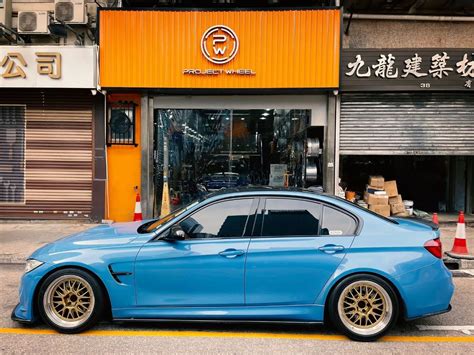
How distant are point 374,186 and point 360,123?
170 centimetres

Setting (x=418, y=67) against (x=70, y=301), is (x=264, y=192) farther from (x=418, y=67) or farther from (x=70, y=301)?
(x=418, y=67)

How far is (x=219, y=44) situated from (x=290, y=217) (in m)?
6.86

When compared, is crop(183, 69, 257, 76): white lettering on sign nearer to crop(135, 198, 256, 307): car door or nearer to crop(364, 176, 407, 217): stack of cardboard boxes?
crop(364, 176, 407, 217): stack of cardboard boxes

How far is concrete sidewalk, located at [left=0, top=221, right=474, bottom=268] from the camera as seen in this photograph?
301 inches

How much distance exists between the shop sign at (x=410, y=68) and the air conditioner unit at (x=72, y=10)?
6.53 meters

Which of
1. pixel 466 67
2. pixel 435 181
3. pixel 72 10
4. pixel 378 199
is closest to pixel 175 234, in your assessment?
pixel 378 199

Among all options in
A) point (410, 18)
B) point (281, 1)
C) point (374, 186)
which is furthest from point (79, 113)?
point (410, 18)

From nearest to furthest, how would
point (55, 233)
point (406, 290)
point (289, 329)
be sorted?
point (406, 290) → point (289, 329) → point (55, 233)

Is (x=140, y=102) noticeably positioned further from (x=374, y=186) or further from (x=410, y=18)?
(x=410, y=18)

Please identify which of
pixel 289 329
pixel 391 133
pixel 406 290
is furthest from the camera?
pixel 391 133

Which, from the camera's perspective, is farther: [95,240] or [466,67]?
[466,67]

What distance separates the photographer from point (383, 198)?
35.5 ft

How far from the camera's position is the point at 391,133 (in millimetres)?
10734

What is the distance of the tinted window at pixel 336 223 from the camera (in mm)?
4418
